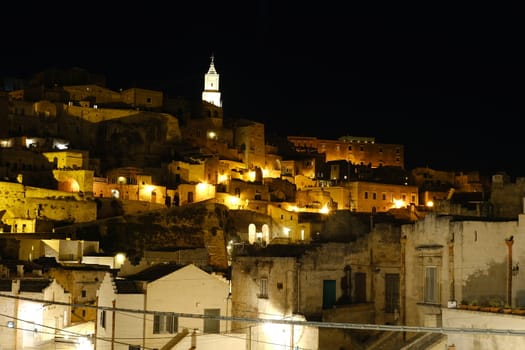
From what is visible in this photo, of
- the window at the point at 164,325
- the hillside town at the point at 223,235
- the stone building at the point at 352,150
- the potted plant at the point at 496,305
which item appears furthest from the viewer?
the stone building at the point at 352,150

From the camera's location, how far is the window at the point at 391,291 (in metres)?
28.9

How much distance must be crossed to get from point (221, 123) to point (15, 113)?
24.6 meters

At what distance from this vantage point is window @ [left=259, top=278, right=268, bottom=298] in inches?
1195

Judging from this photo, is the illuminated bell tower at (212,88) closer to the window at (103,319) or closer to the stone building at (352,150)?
the stone building at (352,150)

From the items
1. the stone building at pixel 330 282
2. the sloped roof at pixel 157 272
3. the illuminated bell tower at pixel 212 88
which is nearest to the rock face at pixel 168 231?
the sloped roof at pixel 157 272

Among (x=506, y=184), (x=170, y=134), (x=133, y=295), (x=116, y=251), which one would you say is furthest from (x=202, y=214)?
(x=506, y=184)

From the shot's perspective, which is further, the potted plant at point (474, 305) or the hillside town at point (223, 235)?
the hillside town at point (223, 235)

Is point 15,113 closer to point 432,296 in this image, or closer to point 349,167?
point 349,167

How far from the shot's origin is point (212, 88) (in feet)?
Result: 342

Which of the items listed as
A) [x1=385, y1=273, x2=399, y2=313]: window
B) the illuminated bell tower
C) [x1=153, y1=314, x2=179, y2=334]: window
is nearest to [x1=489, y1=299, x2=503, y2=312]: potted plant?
[x1=385, y1=273, x2=399, y2=313]: window

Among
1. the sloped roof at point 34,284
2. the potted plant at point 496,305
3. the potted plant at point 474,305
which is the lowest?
the sloped roof at point 34,284

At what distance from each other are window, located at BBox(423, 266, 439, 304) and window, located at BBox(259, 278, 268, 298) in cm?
856

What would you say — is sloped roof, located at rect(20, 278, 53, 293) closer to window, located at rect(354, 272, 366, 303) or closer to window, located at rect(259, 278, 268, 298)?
window, located at rect(259, 278, 268, 298)

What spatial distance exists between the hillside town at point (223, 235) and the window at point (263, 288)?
0.27 feet
